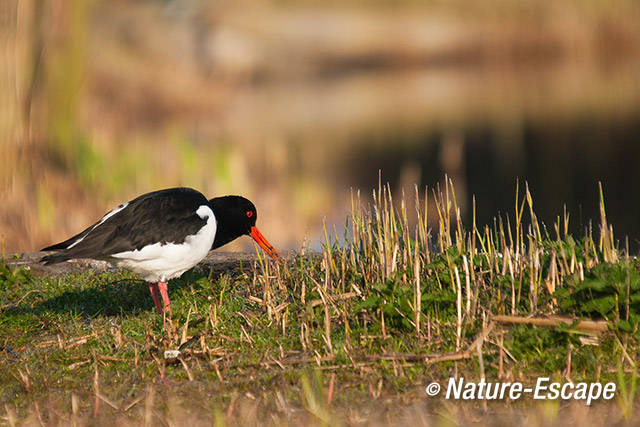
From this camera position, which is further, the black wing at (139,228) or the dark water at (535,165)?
the dark water at (535,165)

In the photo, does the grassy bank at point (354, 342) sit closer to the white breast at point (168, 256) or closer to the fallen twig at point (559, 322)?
the fallen twig at point (559, 322)

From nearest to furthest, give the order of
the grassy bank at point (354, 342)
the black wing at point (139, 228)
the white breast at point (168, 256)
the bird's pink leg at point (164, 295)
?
the grassy bank at point (354, 342)
the black wing at point (139, 228)
the white breast at point (168, 256)
the bird's pink leg at point (164, 295)

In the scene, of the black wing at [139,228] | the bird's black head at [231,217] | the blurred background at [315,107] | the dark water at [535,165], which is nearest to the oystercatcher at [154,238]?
the black wing at [139,228]

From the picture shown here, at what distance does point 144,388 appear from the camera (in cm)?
551

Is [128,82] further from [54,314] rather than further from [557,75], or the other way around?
[557,75]

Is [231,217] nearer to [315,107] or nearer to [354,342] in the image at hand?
[354,342]

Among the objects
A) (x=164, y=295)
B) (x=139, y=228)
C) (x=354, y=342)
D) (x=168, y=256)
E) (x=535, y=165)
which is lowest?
(x=535, y=165)

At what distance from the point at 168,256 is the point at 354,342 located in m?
2.01

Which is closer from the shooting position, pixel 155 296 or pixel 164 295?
pixel 164 295

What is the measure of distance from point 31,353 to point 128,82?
52.5 ft

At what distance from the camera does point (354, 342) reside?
19.7 ft

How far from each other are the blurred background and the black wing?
2065mm

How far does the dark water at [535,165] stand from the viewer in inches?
602

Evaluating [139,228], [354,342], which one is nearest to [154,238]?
[139,228]
